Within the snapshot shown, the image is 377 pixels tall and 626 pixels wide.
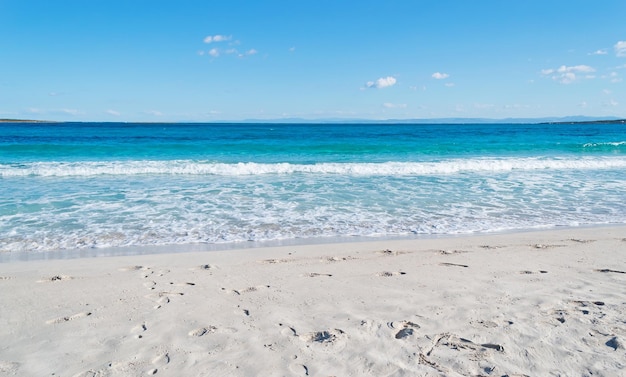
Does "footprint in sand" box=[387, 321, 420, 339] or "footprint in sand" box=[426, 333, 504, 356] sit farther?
"footprint in sand" box=[387, 321, 420, 339]

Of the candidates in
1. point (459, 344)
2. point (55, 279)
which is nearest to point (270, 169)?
point (55, 279)

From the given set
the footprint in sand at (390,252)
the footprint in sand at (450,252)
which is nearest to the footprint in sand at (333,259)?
the footprint in sand at (390,252)

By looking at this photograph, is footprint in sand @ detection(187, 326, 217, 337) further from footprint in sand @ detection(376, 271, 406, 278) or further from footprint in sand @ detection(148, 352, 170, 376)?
footprint in sand @ detection(376, 271, 406, 278)

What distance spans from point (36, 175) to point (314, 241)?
13687mm

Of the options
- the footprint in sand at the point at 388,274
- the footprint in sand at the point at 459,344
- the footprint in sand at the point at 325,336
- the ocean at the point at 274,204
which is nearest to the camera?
the footprint in sand at the point at 459,344

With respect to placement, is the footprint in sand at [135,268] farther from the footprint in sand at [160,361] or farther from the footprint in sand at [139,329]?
the footprint in sand at [160,361]

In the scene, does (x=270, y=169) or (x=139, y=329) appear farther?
(x=270, y=169)

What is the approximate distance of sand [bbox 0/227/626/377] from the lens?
298 centimetres

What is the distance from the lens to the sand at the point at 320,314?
9.77 ft

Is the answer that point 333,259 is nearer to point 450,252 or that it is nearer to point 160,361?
point 450,252

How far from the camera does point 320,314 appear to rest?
3766 mm

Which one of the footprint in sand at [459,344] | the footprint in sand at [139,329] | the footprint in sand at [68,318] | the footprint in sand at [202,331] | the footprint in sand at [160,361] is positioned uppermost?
the footprint in sand at [459,344]

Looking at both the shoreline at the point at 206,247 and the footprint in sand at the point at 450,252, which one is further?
the shoreline at the point at 206,247

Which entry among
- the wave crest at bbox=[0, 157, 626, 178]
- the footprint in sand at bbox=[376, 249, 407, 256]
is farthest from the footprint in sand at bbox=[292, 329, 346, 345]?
the wave crest at bbox=[0, 157, 626, 178]
